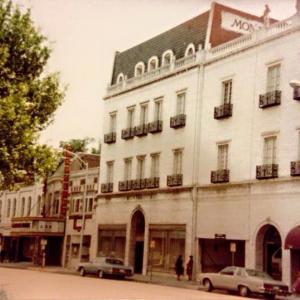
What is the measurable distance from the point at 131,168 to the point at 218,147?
10.6 metres

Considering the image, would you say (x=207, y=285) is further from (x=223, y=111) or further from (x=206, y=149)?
(x=223, y=111)

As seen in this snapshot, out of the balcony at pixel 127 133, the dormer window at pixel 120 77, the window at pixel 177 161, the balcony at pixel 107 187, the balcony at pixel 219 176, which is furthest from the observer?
the dormer window at pixel 120 77

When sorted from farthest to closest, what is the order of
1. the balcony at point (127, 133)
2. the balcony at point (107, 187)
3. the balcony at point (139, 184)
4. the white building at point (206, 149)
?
the balcony at point (107, 187), the balcony at point (127, 133), the balcony at point (139, 184), the white building at point (206, 149)

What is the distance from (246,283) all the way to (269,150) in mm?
9205

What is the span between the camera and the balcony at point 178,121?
4428 centimetres

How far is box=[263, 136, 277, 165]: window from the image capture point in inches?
1449

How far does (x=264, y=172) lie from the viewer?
120 ft

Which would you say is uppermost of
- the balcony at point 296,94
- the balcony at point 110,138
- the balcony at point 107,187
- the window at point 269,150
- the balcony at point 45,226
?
the balcony at point 110,138

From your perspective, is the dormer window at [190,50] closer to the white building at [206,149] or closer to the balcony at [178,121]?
the white building at [206,149]

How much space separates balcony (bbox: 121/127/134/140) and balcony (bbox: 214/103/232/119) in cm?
1013

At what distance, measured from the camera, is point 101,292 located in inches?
1066

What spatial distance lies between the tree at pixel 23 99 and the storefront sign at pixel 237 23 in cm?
2051

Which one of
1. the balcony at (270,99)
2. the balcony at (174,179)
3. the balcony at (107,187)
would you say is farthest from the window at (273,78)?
the balcony at (107,187)

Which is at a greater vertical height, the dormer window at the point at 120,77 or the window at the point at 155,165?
the dormer window at the point at 120,77
